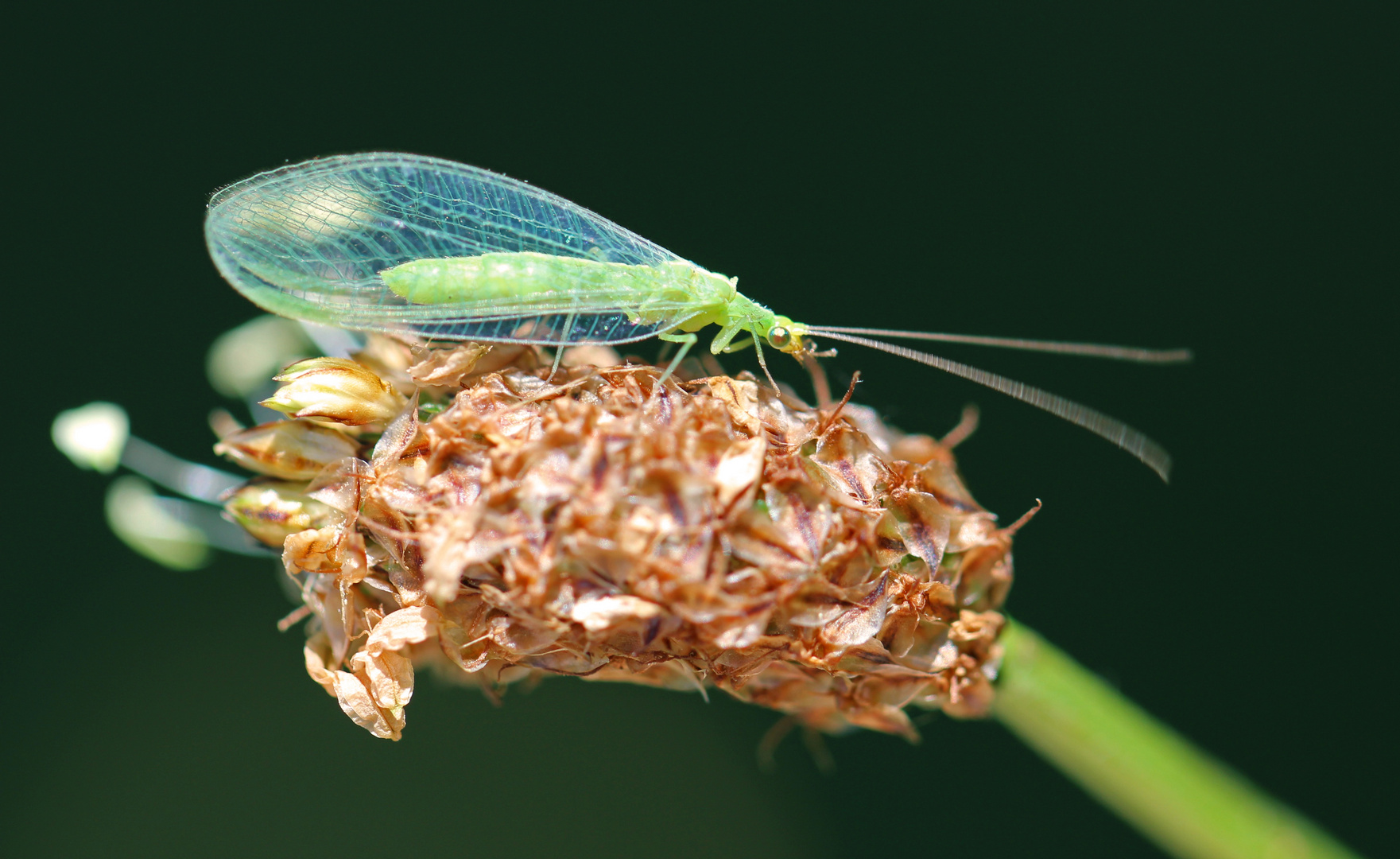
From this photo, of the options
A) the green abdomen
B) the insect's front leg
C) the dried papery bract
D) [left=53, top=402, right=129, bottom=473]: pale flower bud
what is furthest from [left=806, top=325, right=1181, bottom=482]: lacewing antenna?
[left=53, top=402, right=129, bottom=473]: pale flower bud

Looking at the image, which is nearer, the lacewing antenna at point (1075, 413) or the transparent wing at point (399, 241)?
the lacewing antenna at point (1075, 413)

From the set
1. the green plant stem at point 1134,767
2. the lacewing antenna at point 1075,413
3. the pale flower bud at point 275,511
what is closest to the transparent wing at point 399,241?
the pale flower bud at point 275,511

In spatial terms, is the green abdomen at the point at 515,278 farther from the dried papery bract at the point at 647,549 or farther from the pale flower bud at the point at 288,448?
the pale flower bud at the point at 288,448

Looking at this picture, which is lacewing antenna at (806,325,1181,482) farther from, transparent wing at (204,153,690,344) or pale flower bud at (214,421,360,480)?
pale flower bud at (214,421,360,480)

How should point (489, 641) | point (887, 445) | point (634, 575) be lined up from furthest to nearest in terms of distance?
1. point (887, 445)
2. point (489, 641)
3. point (634, 575)

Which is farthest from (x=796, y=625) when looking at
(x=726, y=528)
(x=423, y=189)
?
(x=423, y=189)

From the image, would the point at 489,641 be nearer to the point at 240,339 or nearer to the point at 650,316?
the point at 650,316
